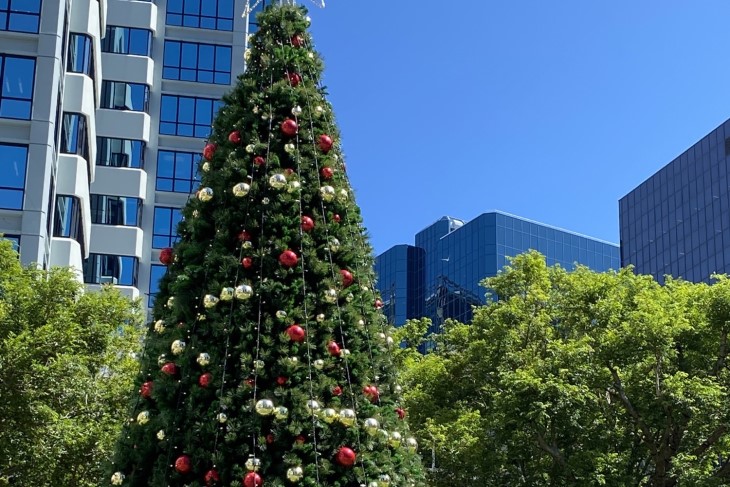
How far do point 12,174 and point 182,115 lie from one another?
1604 cm

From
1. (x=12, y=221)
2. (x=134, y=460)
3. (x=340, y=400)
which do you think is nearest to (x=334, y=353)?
(x=340, y=400)

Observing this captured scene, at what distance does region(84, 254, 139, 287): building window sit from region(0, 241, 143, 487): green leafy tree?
1895 centimetres

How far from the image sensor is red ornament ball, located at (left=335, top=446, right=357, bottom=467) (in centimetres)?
777

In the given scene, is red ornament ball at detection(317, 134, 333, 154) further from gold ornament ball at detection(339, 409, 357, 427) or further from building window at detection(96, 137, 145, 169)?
building window at detection(96, 137, 145, 169)

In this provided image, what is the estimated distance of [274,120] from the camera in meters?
8.80

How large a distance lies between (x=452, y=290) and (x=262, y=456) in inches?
3754

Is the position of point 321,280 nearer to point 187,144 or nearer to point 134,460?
point 134,460

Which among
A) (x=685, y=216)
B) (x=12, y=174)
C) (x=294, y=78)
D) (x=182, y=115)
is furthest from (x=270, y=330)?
(x=685, y=216)

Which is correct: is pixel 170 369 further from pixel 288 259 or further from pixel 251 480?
pixel 288 259

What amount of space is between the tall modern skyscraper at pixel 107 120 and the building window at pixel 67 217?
45 millimetres

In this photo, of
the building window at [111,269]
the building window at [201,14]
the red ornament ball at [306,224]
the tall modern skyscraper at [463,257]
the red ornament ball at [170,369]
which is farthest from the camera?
the tall modern skyscraper at [463,257]

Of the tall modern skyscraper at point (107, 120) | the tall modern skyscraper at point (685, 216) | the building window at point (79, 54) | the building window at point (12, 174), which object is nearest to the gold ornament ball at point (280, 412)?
the tall modern skyscraper at point (107, 120)

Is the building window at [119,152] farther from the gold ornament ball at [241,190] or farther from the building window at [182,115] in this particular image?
the gold ornament ball at [241,190]

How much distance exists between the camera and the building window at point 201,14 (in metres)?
43.9
